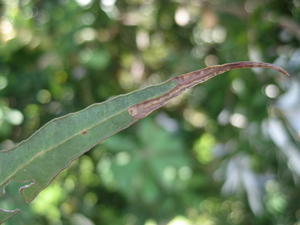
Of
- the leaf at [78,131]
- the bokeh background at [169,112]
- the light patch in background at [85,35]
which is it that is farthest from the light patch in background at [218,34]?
the leaf at [78,131]

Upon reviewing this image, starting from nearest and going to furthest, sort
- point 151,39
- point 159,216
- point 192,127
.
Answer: point 159,216 < point 192,127 < point 151,39

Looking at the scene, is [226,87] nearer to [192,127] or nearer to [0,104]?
[192,127]

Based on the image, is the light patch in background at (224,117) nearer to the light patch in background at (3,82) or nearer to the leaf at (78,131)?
the light patch in background at (3,82)

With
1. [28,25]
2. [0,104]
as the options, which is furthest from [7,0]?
[0,104]

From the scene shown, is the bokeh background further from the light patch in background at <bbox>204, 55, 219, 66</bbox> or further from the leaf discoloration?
the leaf discoloration

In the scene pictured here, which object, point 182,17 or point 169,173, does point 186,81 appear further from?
point 182,17

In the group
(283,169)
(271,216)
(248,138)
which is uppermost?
(248,138)

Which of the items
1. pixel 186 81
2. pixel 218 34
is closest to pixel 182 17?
pixel 218 34
